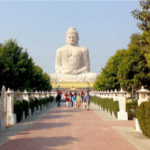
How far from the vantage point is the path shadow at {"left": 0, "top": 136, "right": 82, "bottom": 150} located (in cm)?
775

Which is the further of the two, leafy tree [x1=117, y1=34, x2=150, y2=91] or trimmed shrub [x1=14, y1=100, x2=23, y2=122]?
leafy tree [x1=117, y1=34, x2=150, y2=91]

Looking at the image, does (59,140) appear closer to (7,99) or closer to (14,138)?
(14,138)

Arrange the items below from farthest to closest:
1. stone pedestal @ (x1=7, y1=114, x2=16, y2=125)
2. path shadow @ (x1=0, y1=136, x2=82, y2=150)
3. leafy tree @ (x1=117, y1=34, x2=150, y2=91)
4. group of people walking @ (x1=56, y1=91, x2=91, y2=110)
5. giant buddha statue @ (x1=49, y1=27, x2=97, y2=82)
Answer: giant buddha statue @ (x1=49, y1=27, x2=97, y2=82), group of people walking @ (x1=56, y1=91, x2=91, y2=110), leafy tree @ (x1=117, y1=34, x2=150, y2=91), stone pedestal @ (x1=7, y1=114, x2=16, y2=125), path shadow @ (x1=0, y1=136, x2=82, y2=150)

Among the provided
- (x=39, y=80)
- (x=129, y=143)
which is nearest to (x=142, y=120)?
(x=129, y=143)

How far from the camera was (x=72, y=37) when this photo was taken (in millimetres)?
Result: 71500

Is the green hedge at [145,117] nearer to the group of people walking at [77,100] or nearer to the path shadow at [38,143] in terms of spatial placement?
the path shadow at [38,143]

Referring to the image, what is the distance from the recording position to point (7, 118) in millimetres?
13859

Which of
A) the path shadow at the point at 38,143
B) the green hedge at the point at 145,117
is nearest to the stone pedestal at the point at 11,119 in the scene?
the path shadow at the point at 38,143

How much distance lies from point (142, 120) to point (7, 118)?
6.84 m

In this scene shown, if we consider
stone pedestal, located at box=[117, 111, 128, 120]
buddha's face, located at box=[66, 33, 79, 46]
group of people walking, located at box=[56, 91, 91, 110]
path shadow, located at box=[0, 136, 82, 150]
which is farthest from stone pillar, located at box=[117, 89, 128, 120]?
buddha's face, located at box=[66, 33, 79, 46]

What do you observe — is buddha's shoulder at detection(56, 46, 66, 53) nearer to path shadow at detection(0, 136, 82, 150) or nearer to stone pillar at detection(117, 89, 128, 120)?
stone pillar at detection(117, 89, 128, 120)

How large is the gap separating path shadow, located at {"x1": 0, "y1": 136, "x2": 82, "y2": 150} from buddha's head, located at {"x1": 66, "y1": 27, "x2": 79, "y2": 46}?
62953 millimetres

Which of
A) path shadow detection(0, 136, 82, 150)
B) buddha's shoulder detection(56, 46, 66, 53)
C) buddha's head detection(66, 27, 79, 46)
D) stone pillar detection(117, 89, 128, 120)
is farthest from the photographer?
buddha's head detection(66, 27, 79, 46)

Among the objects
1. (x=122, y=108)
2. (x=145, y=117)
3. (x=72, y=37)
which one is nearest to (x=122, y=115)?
(x=122, y=108)
